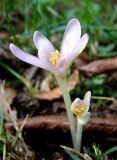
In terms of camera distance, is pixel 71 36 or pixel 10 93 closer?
pixel 71 36

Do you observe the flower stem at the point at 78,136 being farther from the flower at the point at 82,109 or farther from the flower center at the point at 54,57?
the flower center at the point at 54,57

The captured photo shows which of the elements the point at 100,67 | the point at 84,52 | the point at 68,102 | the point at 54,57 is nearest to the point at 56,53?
the point at 54,57

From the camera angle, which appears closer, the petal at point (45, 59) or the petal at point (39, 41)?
the petal at point (45, 59)

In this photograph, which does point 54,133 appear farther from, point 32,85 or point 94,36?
point 94,36

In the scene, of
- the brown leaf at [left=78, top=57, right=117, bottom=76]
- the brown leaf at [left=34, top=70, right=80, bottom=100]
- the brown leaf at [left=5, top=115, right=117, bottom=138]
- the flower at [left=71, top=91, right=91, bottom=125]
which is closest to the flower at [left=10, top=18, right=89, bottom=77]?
the flower at [left=71, top=91, right=91, bottom=125]

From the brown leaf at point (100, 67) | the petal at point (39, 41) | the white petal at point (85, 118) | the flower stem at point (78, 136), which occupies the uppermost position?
the brown leaf at point (100, 67)

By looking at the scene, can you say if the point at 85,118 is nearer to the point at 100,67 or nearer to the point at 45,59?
the point at 45,59

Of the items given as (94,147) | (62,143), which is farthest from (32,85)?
(94,147)

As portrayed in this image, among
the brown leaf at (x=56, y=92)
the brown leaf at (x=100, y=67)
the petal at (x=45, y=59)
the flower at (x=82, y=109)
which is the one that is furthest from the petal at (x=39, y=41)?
the brown leaf at (x=100, y=67)
